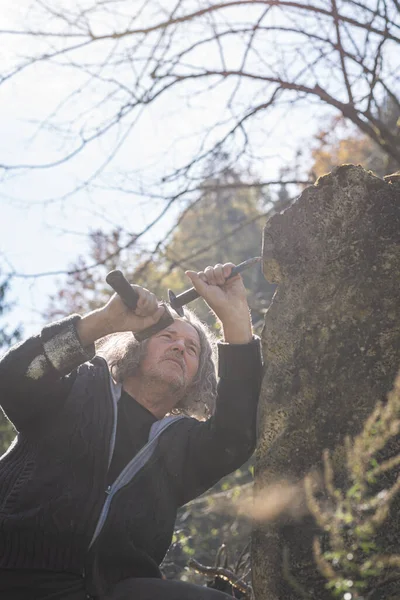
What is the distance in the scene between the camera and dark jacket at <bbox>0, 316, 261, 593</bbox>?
2.17 metres

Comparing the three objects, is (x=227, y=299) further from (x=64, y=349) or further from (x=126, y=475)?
(x=126, y=475)

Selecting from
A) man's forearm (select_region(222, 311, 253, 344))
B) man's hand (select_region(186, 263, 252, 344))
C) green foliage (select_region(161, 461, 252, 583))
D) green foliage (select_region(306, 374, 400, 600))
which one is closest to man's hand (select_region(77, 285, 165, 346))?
man's hand (select_region(186, 263, 252, 344))

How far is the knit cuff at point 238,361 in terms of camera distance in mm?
2387

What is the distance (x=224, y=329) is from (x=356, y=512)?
35.2 inches

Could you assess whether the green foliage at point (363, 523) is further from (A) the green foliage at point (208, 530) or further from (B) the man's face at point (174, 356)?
(A) the green foliage at point (208, 530)

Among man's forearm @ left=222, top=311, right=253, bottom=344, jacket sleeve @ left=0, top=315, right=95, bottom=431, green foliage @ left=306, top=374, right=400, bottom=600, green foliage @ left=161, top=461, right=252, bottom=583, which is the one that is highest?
jacket sleeve @ left=0, top=315, right=95, bottom=431

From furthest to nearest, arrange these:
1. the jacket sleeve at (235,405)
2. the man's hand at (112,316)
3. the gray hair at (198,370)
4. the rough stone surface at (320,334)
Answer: the gray hair at (198,370)
the man's hand at (112,316)
the jacket sleeve at (235,405)
the rough stone surface at (320,334)

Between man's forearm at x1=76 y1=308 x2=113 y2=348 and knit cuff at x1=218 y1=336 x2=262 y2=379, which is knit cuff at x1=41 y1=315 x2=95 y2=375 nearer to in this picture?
man's forearm at x1=76 y1=308 x2=113 y2=348

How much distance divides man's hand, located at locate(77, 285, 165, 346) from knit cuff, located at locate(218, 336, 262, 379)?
0.36 metres

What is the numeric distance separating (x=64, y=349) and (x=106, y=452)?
0.43m

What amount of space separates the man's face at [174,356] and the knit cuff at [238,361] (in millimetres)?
418

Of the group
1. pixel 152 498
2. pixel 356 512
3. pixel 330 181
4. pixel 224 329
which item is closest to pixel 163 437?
pixel 152 498

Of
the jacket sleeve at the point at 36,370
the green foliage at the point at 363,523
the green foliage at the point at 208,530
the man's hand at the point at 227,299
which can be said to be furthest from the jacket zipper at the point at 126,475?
the green foliage at the point at 208,530

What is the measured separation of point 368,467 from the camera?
178 cm
